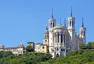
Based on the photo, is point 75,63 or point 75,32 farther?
point 75,32

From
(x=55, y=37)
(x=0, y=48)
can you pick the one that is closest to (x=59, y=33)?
(x=55, y=37)

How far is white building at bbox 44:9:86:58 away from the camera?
400 ft

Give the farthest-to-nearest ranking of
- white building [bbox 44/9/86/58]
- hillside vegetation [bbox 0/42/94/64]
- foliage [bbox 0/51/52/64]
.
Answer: white building [bbox 44/9/86/58]
foliage [bbox 0/51/52/64]
hillside vegetation [bbox 0/42/94/64]

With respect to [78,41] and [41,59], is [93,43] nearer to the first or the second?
[78,41]

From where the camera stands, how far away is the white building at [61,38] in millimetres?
121875

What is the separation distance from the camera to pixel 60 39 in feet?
402

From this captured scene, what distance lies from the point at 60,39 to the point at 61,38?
43 cm

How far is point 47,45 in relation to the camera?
4958 inches

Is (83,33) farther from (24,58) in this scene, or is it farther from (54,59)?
(24,58)

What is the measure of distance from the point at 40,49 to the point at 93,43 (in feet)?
37.6

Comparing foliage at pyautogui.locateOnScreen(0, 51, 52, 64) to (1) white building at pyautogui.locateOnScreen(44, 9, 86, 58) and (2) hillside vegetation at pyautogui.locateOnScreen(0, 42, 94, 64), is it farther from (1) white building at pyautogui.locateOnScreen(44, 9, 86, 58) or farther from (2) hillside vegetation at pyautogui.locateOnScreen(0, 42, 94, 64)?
(1) white building at pyautogui.locateOnScreen(44, 9, 86, 58)

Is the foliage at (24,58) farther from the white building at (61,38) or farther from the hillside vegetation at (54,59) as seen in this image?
the white building at (61,38)

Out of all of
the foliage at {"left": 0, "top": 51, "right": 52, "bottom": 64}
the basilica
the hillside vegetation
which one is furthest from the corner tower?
the foliage at {"left": 0, "top": 51, "right": 52, "bottom": 64}

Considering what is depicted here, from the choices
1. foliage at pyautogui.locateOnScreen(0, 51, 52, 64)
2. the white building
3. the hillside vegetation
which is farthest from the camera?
the white building
